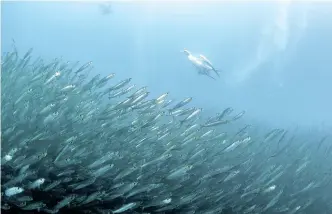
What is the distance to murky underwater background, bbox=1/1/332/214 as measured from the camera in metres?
6.49

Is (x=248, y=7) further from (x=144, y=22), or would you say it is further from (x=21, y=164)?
(x=21, y=164)

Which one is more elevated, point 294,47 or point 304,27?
point 294,47

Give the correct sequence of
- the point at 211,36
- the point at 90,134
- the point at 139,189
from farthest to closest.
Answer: the point at 211,36 → the point at 90,134 → the point at 139,189

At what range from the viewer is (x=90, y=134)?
8023 mm

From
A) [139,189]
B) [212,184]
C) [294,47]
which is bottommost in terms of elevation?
[139,189]

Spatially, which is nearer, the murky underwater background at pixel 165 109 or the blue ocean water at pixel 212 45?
the murky underwater background at pixel 165 109

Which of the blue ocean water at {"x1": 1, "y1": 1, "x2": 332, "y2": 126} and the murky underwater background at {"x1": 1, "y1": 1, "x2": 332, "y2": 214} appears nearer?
the murky underwater background at {"x1": 1, "y1": 1, "x2": 332, "y2": 214}

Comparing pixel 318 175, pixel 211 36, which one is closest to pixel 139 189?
pixel 318 175

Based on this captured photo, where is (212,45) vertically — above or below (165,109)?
above

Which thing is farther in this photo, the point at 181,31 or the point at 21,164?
the point at 181,31

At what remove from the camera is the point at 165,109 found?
30.1ft

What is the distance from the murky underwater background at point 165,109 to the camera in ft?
21.3

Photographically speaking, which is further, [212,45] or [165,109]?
[212,45]

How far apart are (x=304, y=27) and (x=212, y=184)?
4408 cm
